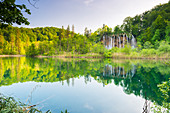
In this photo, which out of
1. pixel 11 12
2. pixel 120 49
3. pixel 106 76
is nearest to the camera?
pixel 11 12

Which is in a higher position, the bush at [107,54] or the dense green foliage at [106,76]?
the bush at [107,54]

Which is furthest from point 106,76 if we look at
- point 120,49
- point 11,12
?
point 120,49

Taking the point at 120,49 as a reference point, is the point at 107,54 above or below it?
below

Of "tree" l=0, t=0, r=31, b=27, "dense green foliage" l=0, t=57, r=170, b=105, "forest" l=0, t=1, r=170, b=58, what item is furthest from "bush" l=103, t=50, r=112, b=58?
"tree" l=0, t=0, r=31, b=27

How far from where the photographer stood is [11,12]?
9.35 ft

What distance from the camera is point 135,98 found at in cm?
470

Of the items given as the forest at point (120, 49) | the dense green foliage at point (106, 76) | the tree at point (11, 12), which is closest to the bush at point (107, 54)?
the forest at point (120, 49)

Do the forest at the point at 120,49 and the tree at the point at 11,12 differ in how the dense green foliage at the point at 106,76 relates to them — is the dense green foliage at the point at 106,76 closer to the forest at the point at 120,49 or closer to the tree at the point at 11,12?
the tree at the point at 11,12

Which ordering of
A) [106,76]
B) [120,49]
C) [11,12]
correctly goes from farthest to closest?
1. [120,49]
2. [106,76]
3. [11,12]

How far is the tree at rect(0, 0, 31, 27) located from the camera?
2.73 m

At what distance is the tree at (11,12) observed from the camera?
2729mm

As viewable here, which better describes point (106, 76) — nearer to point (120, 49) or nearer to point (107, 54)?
point (107, 54)

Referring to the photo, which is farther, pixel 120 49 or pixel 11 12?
pixel 120 49

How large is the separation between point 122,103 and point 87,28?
57194 mm
